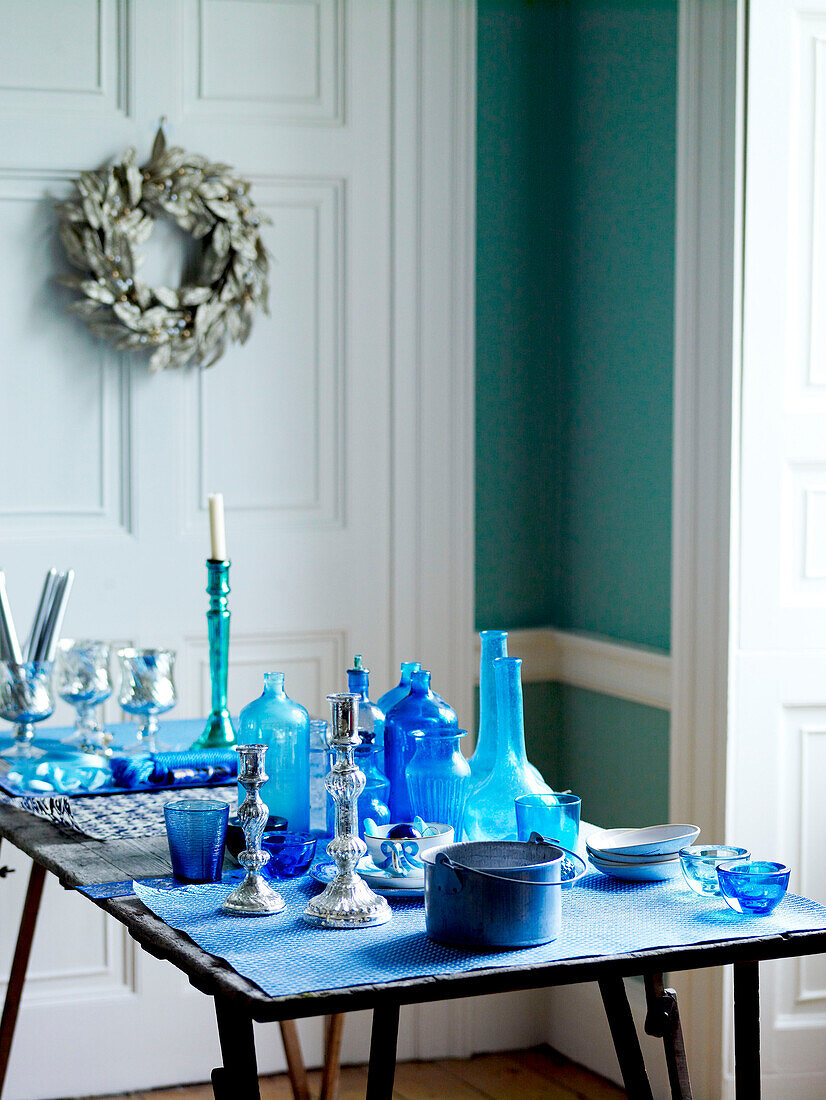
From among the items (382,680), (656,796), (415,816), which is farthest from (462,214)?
(415,816)

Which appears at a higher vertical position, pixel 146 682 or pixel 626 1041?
pixel 146 682

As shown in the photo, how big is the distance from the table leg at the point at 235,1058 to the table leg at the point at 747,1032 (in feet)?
1.91

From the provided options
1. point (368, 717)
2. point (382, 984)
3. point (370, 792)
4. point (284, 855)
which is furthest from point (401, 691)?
point (382, 984)

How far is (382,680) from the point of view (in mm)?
3275

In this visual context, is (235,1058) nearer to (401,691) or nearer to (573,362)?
(401,691)

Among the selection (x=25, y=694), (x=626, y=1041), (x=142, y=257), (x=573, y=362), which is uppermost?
(x=142, y=257)

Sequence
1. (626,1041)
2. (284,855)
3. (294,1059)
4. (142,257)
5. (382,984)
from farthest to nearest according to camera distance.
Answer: (142,257) < (294,1059) < (626,1041) < (284,855) < (382,984)

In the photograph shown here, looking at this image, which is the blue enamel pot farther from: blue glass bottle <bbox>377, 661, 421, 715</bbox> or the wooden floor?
the wooden floor

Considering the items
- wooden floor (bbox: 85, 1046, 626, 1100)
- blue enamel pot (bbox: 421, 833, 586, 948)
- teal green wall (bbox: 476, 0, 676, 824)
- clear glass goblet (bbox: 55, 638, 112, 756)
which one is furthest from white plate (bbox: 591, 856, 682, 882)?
wooden floor (bbox: 85, 1046, 626, 1100)

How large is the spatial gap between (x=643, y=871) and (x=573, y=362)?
74.0 inches

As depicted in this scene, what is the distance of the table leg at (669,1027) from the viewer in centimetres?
181

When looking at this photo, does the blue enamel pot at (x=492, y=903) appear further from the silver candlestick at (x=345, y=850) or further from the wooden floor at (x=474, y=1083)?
the wooden floor at (x=474, y=1083)

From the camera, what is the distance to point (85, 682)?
7.98 feet

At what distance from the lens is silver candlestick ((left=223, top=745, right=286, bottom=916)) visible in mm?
1587
